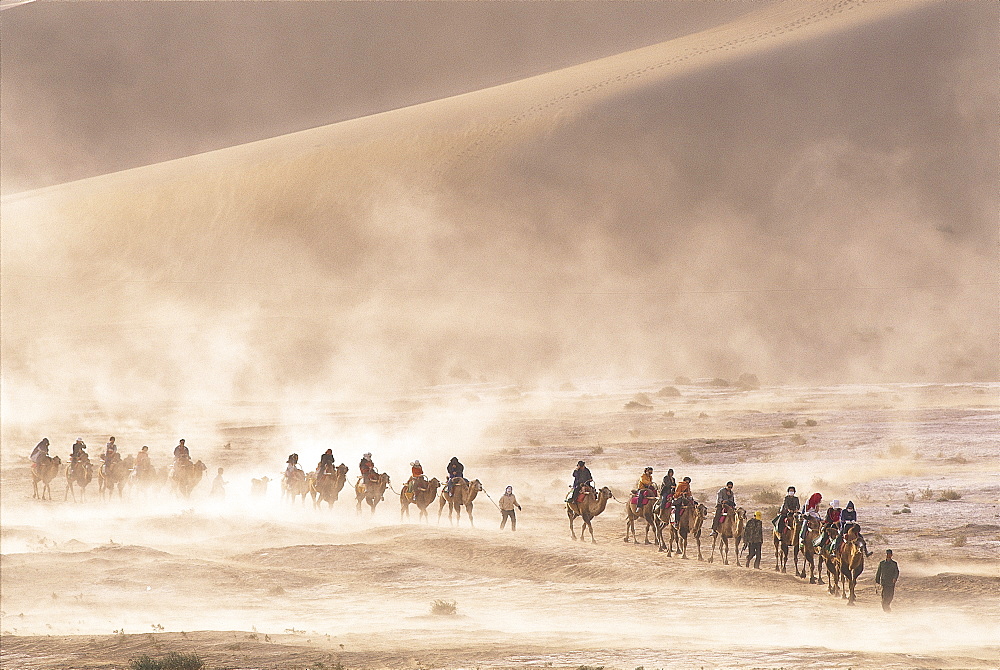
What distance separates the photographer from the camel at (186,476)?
97.6ft

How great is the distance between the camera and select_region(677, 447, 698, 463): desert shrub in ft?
104

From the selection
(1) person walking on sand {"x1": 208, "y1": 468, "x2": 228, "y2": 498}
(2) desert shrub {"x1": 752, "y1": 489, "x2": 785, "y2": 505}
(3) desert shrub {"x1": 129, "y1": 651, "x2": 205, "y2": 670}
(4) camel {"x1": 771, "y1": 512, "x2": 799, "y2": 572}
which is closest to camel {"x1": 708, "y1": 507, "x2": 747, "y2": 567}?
(4) camel {"x1": 771, "y1": 512, "x2": 799, "y2": 572}

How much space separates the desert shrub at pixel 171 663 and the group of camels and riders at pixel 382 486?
996cm

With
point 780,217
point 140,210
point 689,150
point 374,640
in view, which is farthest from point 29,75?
point 374,640

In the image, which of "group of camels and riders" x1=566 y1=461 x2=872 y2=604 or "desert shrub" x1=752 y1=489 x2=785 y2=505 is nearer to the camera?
"group of camels and riders" x1=566 y1=461 x2=872 y2=604

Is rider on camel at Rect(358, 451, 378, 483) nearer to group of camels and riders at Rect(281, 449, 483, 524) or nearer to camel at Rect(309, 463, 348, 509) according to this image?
group of camels and riders at Rect(281, 449, 483, 524)

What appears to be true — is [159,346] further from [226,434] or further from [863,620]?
[863,620]

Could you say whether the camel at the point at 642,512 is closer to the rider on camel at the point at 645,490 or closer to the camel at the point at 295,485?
the rider on camel at the point at 645,490

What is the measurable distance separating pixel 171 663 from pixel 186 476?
53.7ft

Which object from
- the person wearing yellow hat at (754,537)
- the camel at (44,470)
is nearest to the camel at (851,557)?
the person wearing yellow hat at (754,537)

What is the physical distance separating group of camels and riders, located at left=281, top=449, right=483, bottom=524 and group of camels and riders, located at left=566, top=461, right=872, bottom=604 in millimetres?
2891

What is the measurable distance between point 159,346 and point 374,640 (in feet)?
128

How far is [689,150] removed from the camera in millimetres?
60156

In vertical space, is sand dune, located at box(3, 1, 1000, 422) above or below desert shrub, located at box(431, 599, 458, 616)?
above
